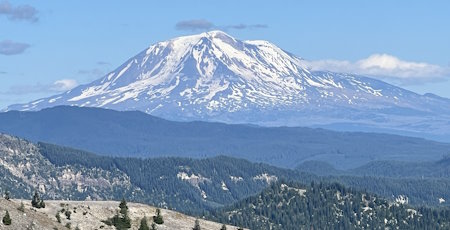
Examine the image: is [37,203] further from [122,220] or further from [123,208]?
[123,208]

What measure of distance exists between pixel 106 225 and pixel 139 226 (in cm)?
526

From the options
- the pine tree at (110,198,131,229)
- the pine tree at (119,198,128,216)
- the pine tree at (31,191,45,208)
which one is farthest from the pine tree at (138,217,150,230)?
the pine tree at (31,191,45,208)

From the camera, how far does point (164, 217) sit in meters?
165

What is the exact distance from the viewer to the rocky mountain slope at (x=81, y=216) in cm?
13325

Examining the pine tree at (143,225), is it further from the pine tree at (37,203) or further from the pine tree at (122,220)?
the pine tree at (37,203)

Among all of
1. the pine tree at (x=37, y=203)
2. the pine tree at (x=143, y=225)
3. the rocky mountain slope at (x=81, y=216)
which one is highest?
the pine tree at (x=37, y=203)

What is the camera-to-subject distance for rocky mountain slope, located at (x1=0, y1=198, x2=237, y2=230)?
133 metres

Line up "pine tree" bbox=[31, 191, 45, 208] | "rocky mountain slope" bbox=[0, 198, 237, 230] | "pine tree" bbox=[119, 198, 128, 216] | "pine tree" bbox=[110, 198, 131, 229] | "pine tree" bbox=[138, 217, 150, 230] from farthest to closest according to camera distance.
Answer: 1. "pine tree" bbox=[119, 198, 128, 216]
2. "pine tree" bbox=[110, 198, 131, 229]
3. "pine tree" bbox=[138, 217, 150, 230]
4. "pine tree" bbox=[31, 191, 45, 208]
5. "rocky mountain slope" bbox=[0, 198, 237, 230]

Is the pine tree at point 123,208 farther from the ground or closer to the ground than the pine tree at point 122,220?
farther from the ground

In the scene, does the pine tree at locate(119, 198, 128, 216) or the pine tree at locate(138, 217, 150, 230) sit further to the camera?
the pine tree at locate(119, 198, 128, 216)

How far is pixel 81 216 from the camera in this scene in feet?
500

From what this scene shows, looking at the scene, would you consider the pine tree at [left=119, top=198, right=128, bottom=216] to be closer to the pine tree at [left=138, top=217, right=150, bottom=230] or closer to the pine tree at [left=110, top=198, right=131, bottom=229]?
the pine tree at [left=110, top=198, right=131, bottom=229]

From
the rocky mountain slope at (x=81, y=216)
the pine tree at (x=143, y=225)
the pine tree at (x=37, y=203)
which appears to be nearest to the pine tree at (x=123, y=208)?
the rocky mountain slope at (x=81, y=216)

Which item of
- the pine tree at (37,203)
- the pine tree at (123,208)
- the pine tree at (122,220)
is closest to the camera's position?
the pine tree at (37,203)
